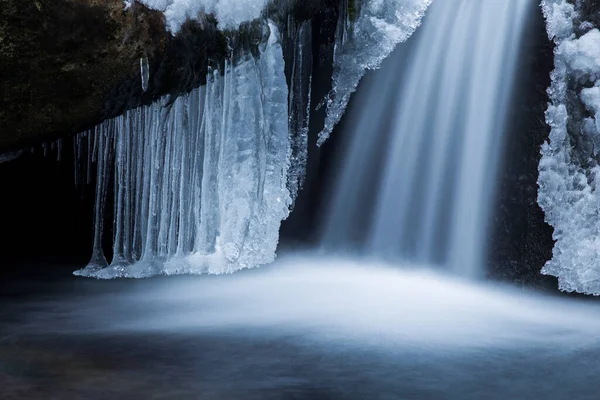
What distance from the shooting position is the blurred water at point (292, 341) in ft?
12.3

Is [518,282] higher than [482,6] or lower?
lower

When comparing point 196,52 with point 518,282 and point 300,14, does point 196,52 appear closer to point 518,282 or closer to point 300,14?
point 300,14

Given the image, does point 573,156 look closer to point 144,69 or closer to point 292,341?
point 292,341

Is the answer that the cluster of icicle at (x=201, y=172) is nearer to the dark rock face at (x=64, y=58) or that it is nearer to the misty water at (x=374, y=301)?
the misty water at (x=374, y=301)

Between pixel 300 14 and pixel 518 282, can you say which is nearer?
pixel 518 282

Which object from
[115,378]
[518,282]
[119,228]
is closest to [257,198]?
[119,228]

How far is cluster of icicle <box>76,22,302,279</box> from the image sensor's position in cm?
721

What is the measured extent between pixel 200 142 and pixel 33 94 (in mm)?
A: 2284

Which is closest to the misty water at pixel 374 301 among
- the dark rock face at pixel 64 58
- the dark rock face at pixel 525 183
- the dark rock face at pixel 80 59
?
the dark rock face at pixel 525 183

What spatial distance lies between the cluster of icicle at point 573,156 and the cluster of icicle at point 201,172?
7.63 ft

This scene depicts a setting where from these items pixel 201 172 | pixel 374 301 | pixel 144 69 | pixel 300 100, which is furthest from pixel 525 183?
pixel 144 69

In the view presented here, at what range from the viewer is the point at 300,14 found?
696 cm

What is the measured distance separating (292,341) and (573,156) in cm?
274

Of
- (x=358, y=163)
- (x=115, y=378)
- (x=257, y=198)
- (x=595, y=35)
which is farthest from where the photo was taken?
(x=358, y=163)
